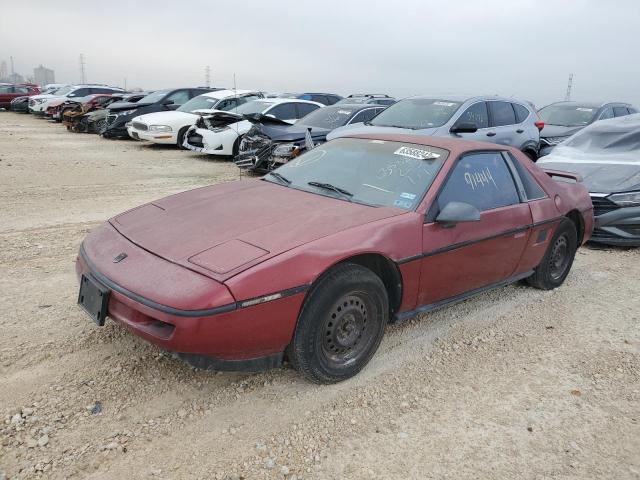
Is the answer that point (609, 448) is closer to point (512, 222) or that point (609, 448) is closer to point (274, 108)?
point (512, 222)

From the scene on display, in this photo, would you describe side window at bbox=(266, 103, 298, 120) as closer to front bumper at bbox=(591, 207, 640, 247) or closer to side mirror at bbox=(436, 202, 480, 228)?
front bumper at bbox=(591, 207, 640, 247)

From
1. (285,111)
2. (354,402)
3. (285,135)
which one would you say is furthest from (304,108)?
(354,402)

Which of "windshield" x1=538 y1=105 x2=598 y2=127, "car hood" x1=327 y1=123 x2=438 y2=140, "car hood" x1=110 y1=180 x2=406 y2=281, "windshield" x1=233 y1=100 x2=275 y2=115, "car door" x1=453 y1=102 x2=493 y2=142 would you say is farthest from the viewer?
"windshield" x1=233 y1=100 x2=275 y2=115

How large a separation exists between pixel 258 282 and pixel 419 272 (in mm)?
1182

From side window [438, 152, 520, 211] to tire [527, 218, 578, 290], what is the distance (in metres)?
0.78

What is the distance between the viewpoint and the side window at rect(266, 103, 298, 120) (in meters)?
12.1

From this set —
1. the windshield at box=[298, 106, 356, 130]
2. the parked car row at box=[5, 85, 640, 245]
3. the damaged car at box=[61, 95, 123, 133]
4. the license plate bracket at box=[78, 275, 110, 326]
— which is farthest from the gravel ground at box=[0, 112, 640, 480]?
the damaged car at box=[61, 95, 123, 133]

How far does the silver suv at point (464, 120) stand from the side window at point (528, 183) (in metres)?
3.53

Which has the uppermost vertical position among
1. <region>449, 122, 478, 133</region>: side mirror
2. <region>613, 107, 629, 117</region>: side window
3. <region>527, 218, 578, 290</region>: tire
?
<region>613, 107, 629, 117</region>: side window

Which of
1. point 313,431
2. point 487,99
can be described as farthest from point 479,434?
point 487,99

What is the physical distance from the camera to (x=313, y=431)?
8.64 feet

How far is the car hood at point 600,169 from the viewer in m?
5.99

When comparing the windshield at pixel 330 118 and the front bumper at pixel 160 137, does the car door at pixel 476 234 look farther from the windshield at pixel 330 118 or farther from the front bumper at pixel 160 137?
the front bumper at pixel 160 137

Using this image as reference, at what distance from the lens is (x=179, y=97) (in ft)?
53.0
